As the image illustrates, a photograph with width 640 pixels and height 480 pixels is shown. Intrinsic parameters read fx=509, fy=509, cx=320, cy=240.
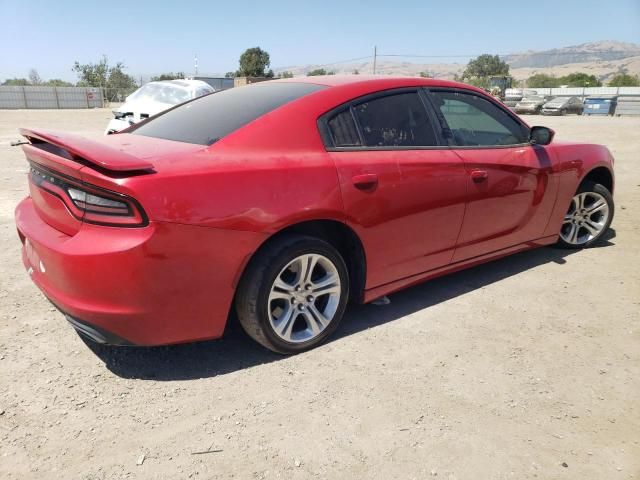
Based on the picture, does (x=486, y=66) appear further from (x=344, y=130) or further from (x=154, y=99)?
(x=344, y=130)

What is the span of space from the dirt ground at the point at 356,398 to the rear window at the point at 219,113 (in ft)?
4.16

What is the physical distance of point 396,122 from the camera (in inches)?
130

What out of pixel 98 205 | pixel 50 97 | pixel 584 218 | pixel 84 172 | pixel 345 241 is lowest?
pixel 584 218

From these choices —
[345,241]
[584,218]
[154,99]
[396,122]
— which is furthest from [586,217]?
[154,99]

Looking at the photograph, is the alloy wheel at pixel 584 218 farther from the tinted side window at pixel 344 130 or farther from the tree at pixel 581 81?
the tree at pixel 581 81

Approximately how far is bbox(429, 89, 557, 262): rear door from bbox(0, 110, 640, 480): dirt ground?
0.52 metres

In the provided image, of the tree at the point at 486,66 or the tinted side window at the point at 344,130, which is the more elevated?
the tree at the point at 486,66

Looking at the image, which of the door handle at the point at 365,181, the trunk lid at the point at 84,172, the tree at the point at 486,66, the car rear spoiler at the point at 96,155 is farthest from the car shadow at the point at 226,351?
the tree at the point at 486,66

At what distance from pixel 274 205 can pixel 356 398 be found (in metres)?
1.07

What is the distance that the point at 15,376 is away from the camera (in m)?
2.71

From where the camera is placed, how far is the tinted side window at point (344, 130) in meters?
2.98

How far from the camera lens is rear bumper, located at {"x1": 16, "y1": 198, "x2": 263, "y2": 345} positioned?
2309 millimetres

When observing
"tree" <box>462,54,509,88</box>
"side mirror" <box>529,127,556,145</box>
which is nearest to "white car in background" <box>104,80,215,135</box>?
"side mirror" <box>529,127,556,145</box>

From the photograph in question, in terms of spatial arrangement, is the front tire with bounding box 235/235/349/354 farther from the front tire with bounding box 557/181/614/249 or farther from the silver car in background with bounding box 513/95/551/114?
the silver car in background with bounding box 513/95/551/114
